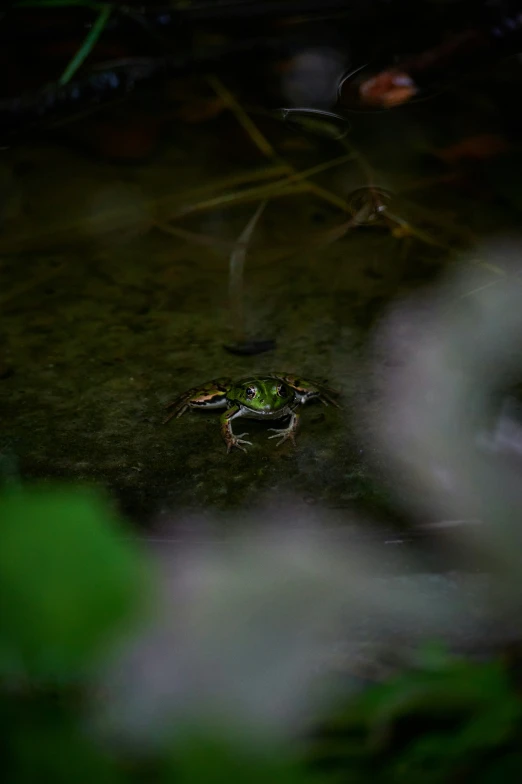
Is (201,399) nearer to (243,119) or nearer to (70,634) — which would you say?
(70,634)

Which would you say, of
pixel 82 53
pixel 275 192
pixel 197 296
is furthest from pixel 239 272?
pixel 82 53

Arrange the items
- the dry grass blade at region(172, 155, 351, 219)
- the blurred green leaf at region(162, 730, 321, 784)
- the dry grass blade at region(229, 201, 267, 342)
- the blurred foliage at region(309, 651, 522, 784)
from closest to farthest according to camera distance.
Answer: the blurred green leaf at region(162, 730, 321, 784) < the blurred foliage at region(309, 651, 522, 784) < the dry grass blade at region(229, 201, 267, 342) < the dry grass blade at region(172, 155, 351, 219)

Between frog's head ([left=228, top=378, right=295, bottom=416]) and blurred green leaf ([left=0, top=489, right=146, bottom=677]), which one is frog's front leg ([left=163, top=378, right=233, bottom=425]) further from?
blurred green leaf ([left=0, top=489, right=146, bottom=677])

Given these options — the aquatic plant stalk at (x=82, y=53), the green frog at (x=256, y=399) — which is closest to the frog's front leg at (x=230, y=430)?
the green frog at (x=256, y=399)

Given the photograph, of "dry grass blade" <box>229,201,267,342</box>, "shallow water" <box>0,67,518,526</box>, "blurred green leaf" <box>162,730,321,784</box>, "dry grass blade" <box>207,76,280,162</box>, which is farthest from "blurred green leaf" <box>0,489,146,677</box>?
"dry grass blade" <box>207,76,280,162</box>

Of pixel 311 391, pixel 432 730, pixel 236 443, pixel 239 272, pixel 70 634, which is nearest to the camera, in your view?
pixel 70 634

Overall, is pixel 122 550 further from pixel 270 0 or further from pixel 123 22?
pixel 270 0

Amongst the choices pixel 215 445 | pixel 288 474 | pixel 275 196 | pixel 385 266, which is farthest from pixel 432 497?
pixel 275 196
